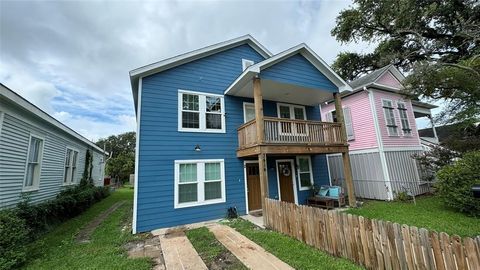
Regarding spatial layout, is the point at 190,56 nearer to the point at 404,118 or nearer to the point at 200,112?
the point at 200,112

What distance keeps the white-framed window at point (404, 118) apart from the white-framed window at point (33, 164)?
18.8 m

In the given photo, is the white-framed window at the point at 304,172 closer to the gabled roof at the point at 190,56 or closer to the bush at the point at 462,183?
the bush at the point at 462,183

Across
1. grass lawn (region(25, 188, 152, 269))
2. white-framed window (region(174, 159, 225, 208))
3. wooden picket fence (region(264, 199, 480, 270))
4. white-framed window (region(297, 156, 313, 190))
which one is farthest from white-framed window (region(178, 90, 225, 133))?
wooden picket fence (region(264, 199, 480, 270))

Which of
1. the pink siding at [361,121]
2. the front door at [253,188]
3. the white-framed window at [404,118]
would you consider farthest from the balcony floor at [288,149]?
the white-framed window at [404,118]

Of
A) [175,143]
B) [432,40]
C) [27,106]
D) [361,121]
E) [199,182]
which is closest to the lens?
[27,106]

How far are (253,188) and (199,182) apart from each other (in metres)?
2.68

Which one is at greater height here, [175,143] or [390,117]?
[390,117]

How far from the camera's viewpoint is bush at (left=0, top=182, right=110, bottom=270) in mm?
4766

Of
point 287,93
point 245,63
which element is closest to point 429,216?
point 287,93

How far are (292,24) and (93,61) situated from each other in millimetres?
12371

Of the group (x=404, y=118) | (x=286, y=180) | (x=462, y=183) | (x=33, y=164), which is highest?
(x=404, y=118)

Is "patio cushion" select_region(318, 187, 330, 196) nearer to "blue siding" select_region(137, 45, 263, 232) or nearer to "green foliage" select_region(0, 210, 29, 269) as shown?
"blue siding" select_region(137, 45, 263, 232)

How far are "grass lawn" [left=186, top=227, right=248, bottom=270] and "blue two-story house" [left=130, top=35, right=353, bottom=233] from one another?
1922 mm

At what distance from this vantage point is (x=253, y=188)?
1006 cm
